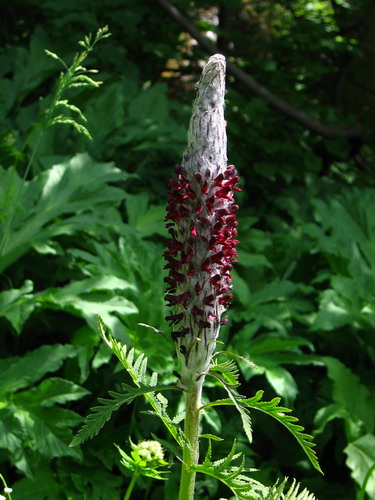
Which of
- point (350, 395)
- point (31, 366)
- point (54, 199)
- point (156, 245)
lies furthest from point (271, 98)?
point (31, 366)

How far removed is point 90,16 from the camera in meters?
5.44

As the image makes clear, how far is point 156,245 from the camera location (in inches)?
168

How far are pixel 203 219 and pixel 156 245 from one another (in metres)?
2.63

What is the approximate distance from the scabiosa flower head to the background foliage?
4.72 ft

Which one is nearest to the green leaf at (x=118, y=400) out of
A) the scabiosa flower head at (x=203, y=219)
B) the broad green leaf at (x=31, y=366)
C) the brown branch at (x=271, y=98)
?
the scabiosa flower head at (x=203, y=219)

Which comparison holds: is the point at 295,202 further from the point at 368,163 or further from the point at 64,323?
the point at 64,323

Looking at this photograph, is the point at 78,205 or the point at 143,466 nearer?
the point at 143,466

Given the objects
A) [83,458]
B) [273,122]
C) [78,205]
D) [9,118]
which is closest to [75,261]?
[78,205]

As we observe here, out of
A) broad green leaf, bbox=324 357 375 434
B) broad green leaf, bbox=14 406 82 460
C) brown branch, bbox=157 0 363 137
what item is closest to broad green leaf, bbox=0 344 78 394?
broad green leaf, bbox=14 406 82 460

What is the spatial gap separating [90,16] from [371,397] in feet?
11.7

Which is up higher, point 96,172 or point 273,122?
point 96,172

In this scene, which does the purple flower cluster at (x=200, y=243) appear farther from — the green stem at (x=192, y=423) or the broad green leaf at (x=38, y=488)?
the broad green leaf at (x=38, y=488)

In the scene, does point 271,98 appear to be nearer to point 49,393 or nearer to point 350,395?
point 350,395

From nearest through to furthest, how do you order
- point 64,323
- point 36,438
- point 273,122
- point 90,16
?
point 36,438 < point 64,323 < point 90,16 < point 273,122
